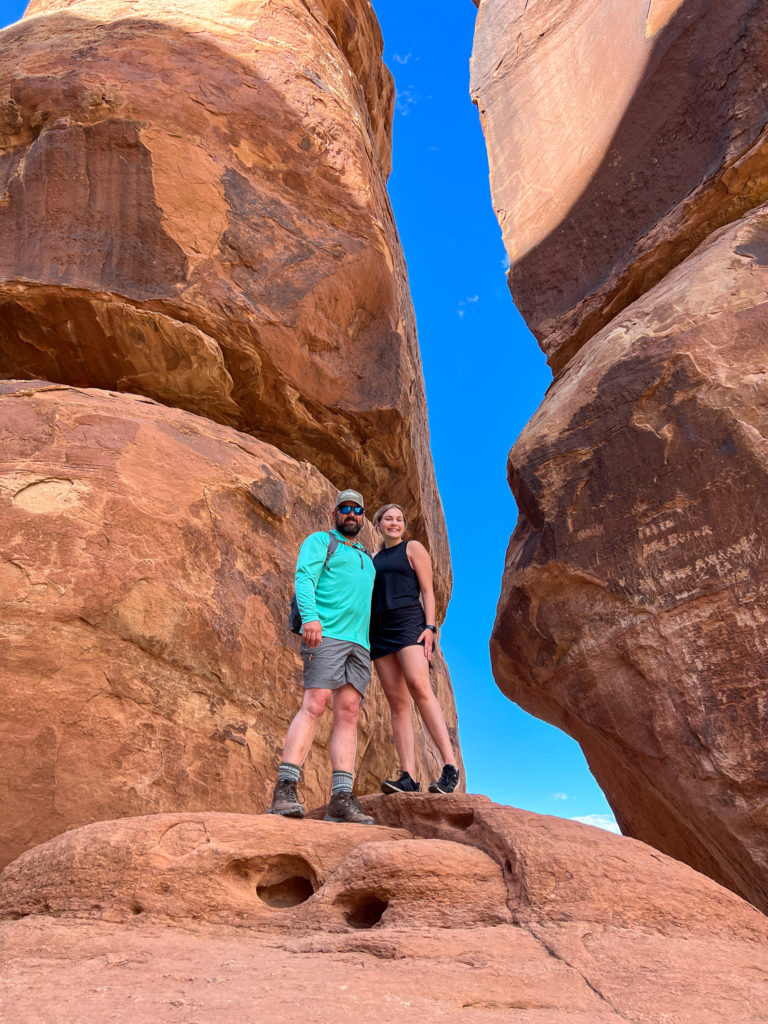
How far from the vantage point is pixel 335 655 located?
484 cm

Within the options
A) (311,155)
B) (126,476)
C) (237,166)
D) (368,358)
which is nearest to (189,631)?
(126,476)

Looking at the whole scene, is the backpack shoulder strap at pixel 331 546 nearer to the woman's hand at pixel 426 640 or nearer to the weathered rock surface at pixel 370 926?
the woman's hand at pixel 426 640

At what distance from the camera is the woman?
5.01 metres

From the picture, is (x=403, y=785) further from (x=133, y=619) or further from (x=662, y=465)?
(x=662, y=465)

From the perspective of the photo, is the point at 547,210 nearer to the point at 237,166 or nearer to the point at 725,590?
the point at 237,166

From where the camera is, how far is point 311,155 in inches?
379

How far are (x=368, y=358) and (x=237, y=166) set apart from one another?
8.13 ft

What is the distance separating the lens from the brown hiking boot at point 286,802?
438cm

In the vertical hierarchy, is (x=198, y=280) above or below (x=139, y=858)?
above

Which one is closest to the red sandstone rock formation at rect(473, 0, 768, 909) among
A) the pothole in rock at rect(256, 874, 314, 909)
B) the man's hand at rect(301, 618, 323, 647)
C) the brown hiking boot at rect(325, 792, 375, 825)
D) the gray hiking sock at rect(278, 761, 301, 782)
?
the brown hiking boot at rect(325, 792, 375, 825)

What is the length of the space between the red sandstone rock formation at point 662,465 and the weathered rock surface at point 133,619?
2.20m

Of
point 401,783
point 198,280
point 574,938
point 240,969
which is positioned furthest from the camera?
point 198,280

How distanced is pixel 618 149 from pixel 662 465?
4185 millimetres

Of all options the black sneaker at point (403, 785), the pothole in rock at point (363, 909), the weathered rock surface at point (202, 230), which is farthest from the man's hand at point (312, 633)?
the weathered rock surface at point (202, 230)
